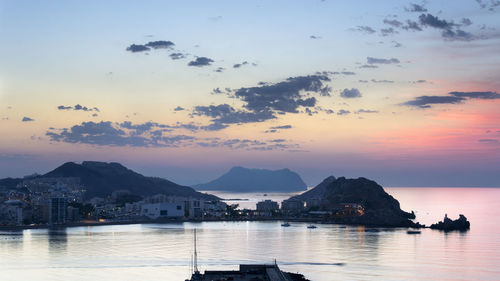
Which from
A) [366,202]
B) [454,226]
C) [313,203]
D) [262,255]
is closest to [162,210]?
[313,203]

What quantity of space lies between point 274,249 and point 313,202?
117 meters

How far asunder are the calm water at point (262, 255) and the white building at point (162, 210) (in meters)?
61.1

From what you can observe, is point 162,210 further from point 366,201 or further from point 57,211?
point 366,201

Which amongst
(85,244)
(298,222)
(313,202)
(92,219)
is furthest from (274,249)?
(313,202)

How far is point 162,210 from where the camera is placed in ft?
550

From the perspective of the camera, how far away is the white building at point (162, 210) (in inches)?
6550

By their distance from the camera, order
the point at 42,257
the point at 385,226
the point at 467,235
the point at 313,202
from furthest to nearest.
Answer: the point at 313,202 < the point at 385,226 < the point at 467,235 < the point at 42,257

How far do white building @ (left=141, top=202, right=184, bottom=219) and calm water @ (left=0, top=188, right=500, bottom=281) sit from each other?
201 feet

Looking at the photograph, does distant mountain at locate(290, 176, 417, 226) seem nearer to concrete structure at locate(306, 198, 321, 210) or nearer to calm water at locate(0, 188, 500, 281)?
concrete structure at locate(306, 198, 321, 210)

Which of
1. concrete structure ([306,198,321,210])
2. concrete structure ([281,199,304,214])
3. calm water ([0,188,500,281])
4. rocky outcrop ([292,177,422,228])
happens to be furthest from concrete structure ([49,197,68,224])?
concrete structure ([306,198,321,210])

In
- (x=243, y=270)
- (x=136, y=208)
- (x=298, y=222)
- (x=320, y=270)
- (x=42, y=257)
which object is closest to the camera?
(x=243, y=270)

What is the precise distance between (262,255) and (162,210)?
97803mm

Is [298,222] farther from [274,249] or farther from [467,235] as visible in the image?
[274,249]

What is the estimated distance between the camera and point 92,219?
535 ft
